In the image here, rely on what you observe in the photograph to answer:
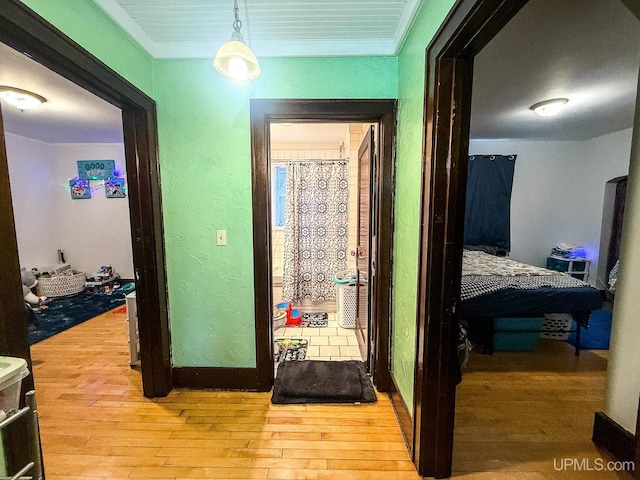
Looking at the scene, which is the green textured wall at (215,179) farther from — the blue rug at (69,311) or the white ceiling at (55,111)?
the blue rug at (69,311)

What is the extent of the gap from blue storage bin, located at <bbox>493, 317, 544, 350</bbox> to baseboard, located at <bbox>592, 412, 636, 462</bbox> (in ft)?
3.19

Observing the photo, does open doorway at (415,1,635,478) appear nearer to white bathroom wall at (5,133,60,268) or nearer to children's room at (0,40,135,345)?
children's room at (0,40,135,345)

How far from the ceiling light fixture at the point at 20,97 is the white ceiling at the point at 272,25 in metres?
1.90

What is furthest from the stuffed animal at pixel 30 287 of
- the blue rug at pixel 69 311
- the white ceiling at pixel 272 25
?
the white ceiling at pixel 272 25

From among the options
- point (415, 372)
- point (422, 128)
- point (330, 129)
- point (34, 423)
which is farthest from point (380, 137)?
point (34, 423)

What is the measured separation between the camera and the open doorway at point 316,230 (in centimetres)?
328

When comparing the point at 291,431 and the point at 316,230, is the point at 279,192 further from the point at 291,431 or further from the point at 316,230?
the point at 291,431

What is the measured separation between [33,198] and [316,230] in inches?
176

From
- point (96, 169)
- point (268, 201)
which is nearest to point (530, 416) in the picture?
point (268, 201)

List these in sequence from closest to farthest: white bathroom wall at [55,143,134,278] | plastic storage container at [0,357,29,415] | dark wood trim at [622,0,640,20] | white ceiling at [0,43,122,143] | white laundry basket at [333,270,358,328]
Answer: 1. plastic storage container at [0,357,29,415]
2. dark wood trim at [622,0,640,20]
3. white ceiling at [0,43,122,143]
4. white laundry basket at [333,270,358,328]
5. white bathroom wall at [55,143,134,278]

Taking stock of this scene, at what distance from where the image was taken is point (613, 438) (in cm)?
152

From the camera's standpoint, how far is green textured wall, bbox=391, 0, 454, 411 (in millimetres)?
1390

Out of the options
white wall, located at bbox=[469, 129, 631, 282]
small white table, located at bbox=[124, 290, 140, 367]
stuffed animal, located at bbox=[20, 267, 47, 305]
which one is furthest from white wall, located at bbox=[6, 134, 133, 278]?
white wall, located at bbox=[469, 129, 631, 282]

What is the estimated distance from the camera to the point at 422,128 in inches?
53.9
